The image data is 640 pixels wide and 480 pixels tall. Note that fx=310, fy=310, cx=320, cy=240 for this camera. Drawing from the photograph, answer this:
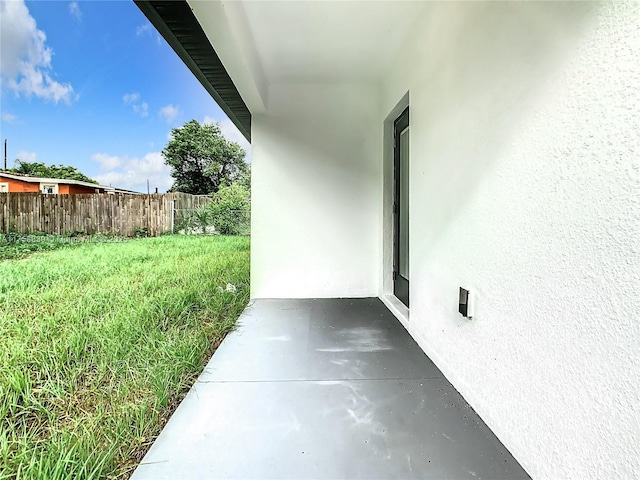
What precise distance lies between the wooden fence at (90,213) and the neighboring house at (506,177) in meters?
3.34

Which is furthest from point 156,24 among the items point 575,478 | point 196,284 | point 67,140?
point 67,140

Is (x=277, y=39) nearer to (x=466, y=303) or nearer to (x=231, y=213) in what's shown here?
(x=466, y=303)

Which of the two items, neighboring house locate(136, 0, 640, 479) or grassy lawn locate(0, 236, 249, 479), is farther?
grassy lawn locate(0, 236, 249, 479)

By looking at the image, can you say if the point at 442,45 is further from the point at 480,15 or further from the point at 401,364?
the point at 401,364

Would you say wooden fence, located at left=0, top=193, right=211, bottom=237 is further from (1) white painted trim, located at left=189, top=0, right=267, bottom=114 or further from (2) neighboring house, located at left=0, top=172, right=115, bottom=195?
(1) white painted trim, located at left=189, top=0, right=267, bottom=114

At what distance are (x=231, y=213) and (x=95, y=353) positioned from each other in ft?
21.0

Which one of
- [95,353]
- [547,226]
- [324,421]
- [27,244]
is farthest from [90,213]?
[547,226]

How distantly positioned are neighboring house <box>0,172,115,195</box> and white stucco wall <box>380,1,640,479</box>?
573 centimetres

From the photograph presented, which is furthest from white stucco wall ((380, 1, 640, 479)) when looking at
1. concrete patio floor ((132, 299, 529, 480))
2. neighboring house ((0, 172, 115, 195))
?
neighboring house ((0, 172, 115, 195))

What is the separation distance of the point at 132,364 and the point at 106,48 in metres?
8.54

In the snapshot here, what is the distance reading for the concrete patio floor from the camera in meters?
1.16

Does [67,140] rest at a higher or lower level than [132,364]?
higher

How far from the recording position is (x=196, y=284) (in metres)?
3.62

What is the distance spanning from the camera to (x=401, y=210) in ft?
10.8
